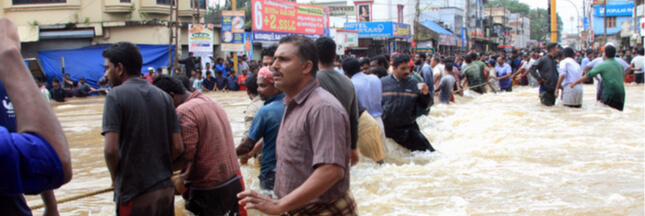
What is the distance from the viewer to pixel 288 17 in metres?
30.2

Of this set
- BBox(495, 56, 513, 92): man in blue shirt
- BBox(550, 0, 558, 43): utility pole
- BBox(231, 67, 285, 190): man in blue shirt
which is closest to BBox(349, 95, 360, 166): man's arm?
BBox(231, 67, 285, 190): man in blue shirt

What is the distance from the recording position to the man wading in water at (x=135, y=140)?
3.38m

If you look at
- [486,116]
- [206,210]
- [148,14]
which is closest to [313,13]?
[148,14]

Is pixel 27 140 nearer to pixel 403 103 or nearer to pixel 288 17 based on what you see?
pixel 403 103

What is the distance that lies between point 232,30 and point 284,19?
6.25 meters

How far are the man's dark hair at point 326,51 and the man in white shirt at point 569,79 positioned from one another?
803 centimetres

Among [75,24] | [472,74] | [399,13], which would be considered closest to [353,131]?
[472,74]

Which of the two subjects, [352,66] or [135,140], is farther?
[352,66]

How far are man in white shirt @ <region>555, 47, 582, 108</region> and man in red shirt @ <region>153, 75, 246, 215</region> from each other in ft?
30.6

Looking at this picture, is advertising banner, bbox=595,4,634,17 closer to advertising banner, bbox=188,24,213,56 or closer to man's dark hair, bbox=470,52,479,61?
advertising banner, bbox=188,24,213,56

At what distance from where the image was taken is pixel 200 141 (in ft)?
12.9

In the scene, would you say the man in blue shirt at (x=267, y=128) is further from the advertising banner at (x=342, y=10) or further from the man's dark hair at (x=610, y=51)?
the advertising banner at (x=342, y=10)

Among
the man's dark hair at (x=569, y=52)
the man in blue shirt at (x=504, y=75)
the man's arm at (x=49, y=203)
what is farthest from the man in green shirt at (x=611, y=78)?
the man's arm at (x=49, y=203)

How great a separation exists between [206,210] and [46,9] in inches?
1050
